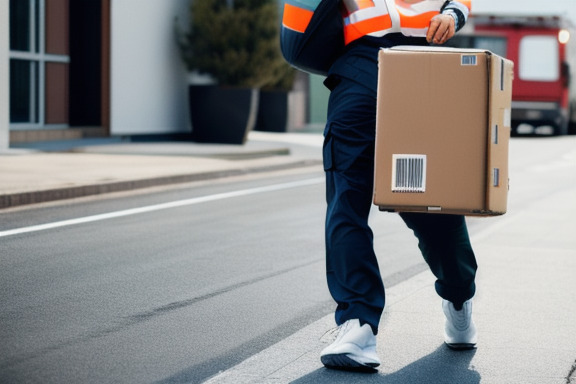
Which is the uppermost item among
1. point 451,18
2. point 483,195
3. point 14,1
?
point 14,1

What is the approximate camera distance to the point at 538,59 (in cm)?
2988

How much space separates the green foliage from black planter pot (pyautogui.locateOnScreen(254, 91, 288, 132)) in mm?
6707

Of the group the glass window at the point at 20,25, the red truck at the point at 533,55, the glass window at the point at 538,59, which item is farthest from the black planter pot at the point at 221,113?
the glass window at the point at 538,59

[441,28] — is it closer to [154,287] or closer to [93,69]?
[154,287]

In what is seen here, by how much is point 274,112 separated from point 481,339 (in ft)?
76.8

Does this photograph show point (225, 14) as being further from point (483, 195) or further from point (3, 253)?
point (483, 195)

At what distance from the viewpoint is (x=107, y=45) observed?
65.1 ft

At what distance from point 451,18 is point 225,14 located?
17.1 meters

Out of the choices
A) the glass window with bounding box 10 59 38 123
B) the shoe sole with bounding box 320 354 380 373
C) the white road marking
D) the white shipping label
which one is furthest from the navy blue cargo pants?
the glass window with bounding box 10 59 38 123

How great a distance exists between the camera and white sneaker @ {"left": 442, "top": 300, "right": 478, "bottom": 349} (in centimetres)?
476

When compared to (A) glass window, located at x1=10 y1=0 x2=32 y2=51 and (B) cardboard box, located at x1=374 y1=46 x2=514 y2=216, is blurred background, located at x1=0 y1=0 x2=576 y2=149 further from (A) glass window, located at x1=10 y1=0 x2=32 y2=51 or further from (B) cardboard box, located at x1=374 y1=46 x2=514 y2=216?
(B) cardboard box, located at x1=374 y1=46 x2=514 y2=216

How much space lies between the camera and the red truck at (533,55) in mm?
29594

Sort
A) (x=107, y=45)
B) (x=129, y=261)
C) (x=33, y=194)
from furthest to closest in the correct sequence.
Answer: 1. (x=107, y=45)
2. (x=33, y=194)
3. (x=129, y=261)

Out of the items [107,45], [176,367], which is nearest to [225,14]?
[107,45]
